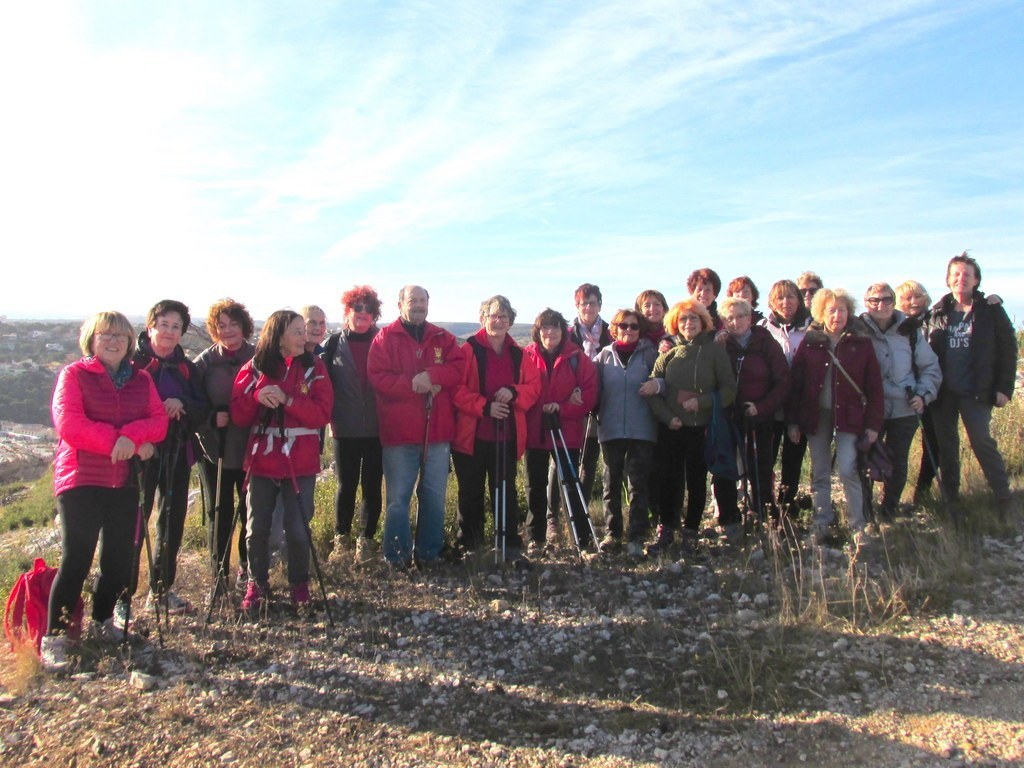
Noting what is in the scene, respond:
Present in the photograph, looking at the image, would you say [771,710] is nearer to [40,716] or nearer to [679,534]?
[679,534]

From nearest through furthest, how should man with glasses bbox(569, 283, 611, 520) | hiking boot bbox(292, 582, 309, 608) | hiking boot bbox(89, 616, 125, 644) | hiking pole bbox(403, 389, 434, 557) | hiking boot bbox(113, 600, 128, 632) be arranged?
hiking boot bbox(89, 616, 125, 644), hiking boot bbox(113, 600, 128, 632), hiking boot bbox(292, 582, 309, 608), hiking pole bbox(403, 389, 434, 557), man with glasses bbox(569, 283, 611, 520)

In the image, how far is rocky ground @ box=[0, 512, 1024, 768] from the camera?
3.98 meters

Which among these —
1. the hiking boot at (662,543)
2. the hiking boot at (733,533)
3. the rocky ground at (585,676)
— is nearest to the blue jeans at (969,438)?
the rocky ground at (585,676)

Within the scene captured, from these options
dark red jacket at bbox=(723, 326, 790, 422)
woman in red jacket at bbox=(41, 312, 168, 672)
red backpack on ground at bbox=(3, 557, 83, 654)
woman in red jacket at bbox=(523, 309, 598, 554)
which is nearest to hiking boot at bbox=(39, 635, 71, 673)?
woman in red jacket at bbox=(41, 312, 168, 672)

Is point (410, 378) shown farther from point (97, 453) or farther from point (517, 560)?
point (97, 453)

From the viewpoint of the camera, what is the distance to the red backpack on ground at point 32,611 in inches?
204

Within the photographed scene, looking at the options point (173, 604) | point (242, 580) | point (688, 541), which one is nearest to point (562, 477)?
point (688, 541)

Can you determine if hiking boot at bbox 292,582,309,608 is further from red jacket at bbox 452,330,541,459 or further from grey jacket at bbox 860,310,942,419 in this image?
grey jacket at bbox 860,310,942,419

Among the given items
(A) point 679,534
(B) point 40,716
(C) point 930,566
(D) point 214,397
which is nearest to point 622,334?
(A) point 679,534

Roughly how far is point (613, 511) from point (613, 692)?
2.69 metres

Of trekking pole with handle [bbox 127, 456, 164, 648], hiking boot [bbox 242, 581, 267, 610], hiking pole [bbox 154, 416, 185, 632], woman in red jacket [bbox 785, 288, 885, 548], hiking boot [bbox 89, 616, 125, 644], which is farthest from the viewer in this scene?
woman in red jacket [bbox 785, 288, 885, 548]

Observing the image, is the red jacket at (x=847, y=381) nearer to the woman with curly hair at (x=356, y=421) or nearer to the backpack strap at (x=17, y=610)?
the woman with curly hair at (x=356, y=421)

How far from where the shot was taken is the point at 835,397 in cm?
651

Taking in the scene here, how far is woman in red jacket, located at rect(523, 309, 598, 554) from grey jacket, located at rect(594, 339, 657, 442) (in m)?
0.15
